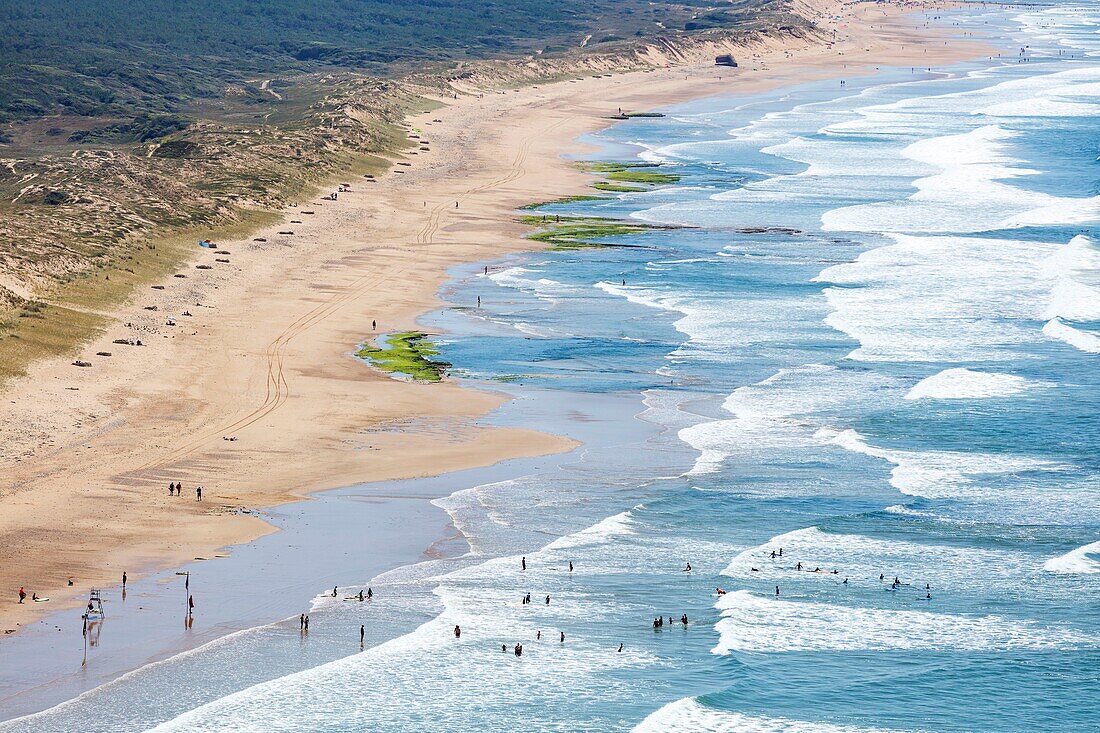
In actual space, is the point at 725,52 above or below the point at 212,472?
above

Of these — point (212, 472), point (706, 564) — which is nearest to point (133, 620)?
point (212, 472)

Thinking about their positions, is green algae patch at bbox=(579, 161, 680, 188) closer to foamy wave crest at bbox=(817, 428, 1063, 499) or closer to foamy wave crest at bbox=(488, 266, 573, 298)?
foamy wave crest at bbox=(488, 266, 573, 298)

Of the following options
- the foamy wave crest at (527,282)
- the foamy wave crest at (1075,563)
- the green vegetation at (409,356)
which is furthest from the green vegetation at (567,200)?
the foamy wave crest at (1075,563)

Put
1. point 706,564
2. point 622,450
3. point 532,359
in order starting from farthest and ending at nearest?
point 532,359 → point 622,450 → point 706,564

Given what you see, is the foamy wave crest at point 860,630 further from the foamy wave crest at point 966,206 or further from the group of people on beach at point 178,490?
the foamy wave crest at point 966,206

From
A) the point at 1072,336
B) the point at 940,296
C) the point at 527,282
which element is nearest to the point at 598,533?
the point at 1072,336

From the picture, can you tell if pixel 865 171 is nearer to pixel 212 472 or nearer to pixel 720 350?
pixel 720 350

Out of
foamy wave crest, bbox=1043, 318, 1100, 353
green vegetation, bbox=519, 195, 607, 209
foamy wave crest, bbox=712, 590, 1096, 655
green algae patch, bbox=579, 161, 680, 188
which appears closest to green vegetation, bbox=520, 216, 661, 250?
green vegetation, bbox=519, 195, 607, 209
